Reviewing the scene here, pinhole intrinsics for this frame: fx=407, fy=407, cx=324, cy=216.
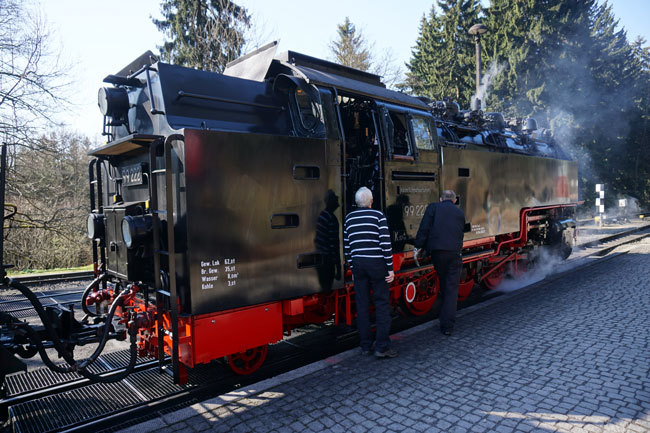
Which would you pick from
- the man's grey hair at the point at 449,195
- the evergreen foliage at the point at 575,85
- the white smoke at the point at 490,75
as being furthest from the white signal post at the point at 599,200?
the man's grey hair at the point at 449,195

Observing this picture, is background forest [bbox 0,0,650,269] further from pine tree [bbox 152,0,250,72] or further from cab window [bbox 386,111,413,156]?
cab window [bbox 386,111,413,156]

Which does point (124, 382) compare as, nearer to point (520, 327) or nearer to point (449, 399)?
point (449, 399)

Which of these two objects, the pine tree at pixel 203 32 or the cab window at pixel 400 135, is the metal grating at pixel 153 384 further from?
the pine tree at pixel 203 32

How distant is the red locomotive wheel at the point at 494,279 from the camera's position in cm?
758

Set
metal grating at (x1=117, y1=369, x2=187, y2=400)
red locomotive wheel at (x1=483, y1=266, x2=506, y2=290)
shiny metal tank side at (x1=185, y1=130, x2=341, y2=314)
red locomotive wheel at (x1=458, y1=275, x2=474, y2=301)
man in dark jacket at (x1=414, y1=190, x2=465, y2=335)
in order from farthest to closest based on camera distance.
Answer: red locomotive wheel at (x1=483, y1=266, x2=506, y2=290), red locomotive wheel at (x1=458, y1=275, x2=474, y2=301), man in dark jacket at (x1=414, y1=190, x2=465, y2=335), metal grating at (x1=117, y1=369, x2=187, y2=400), shiny metal tank side at (x1=185, y1=130, x2=341, y2=314)

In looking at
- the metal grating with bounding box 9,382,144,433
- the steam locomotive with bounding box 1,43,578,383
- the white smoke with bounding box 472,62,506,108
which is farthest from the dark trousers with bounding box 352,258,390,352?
the white smoke with bounding box 472,62,506,108

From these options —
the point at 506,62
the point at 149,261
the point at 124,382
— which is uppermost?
the point at 506,62

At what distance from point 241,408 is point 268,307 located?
33.7 inches

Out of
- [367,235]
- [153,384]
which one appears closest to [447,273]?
[367,235]

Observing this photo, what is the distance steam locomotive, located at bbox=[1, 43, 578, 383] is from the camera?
3.29 metres

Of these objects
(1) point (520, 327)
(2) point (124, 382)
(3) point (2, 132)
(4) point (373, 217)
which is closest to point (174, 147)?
(4) point (373, 217)

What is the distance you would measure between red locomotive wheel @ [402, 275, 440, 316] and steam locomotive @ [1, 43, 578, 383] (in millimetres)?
24

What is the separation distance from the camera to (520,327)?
5.30m

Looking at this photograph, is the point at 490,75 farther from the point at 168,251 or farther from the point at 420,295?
the point at 168,251
